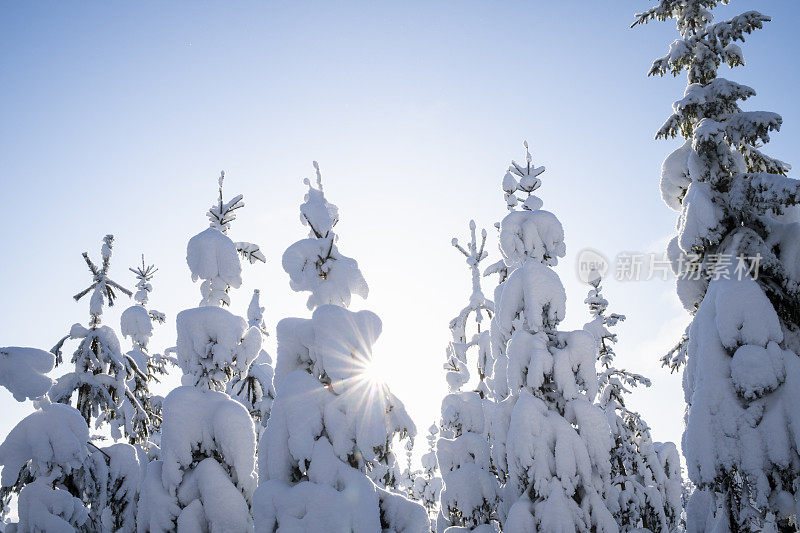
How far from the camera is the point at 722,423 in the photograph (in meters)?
9.45

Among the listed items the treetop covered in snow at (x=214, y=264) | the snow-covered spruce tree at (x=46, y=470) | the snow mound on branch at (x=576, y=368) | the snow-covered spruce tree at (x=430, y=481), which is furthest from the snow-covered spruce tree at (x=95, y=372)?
the snow-covered spruce tree at (x=430, y=481)

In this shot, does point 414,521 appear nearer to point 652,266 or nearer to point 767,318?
point 767,318

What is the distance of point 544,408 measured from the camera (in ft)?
44.0

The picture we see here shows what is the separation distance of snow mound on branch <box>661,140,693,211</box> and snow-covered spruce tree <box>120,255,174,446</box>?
54.9 feet

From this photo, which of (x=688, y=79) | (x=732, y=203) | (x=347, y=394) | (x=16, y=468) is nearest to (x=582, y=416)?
(x=732, y=203)

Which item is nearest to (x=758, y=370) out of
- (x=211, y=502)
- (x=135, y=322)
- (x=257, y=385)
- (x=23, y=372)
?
(x=211, y=502)

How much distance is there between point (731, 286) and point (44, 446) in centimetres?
1501

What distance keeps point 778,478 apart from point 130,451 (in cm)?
1481

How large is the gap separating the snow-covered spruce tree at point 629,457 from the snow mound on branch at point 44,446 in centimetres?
1666

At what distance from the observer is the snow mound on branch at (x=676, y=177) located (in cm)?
1221

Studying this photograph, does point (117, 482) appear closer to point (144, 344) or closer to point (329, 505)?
point (329, 505)

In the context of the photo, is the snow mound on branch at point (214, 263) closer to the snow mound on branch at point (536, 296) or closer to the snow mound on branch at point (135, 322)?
the snow mound on branch at point (536, 296)

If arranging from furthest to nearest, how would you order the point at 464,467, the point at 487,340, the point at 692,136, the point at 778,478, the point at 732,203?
1. the point at 487,340
2. the point at 464,467
3. the point at 692,136
4. the point at 732,203
5. the point at 778,478

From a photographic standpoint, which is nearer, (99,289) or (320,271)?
(320,271)
